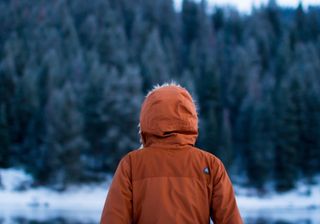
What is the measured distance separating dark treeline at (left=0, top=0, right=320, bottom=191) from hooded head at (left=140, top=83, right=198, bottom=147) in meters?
48.2

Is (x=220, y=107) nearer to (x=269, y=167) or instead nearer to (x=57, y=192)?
(x=269, y=167)

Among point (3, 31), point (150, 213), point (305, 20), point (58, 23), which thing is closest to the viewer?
point (150, 213)

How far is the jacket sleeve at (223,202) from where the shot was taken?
3.11 m

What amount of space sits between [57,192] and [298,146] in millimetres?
23525

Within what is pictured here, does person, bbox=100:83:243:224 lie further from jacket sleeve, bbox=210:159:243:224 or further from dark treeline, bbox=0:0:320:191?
dark treeline, bbox=0:0:320:191

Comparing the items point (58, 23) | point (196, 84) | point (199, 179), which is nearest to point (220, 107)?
point (196, 84)

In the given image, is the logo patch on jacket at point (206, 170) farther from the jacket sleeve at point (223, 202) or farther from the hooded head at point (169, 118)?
the hooded head at point (169, 118)

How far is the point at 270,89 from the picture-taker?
7181 cm

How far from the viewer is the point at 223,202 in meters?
3.12

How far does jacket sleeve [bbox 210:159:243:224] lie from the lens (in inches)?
122

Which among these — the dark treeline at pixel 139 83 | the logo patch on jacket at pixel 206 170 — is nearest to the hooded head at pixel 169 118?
the logo patch on jacket at pixel 206 170

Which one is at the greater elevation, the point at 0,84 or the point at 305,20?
the point at 305,20

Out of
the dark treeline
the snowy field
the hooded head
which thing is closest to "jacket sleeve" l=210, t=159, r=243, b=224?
the hooded head

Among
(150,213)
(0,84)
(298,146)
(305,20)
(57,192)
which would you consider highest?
(305,20)
